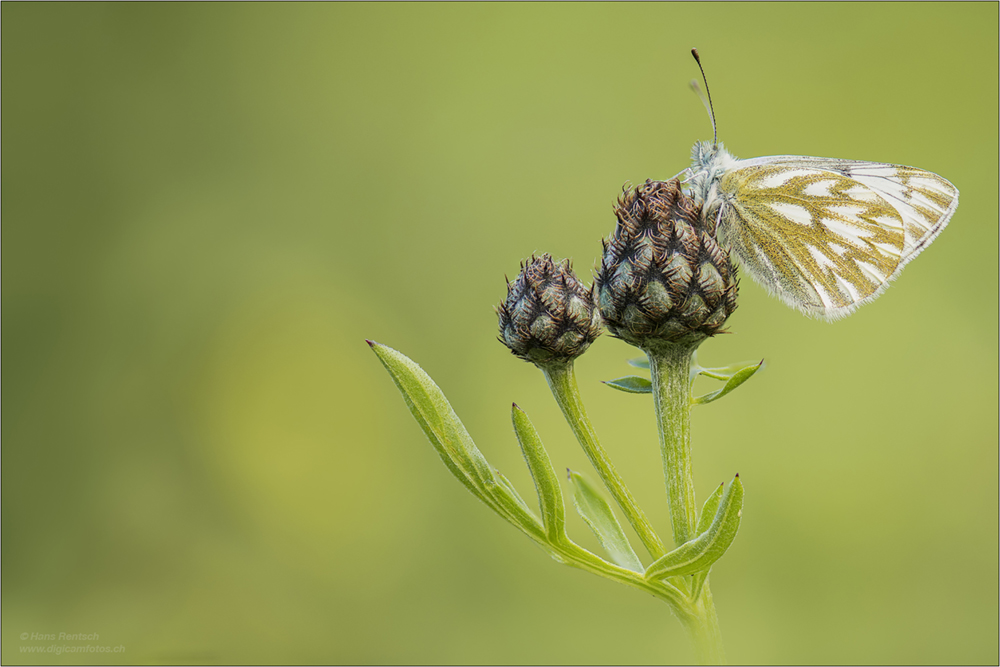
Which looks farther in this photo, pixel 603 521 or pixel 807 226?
pixel 807 226

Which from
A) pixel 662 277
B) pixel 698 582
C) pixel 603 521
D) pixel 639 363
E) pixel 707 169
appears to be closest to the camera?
pixel 698 582

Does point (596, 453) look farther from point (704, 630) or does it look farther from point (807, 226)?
point (807, 226)

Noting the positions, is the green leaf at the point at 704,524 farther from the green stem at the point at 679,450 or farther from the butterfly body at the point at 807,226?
the butterfly body at the point at 807,226

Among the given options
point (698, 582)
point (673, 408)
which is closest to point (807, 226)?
point (673, 408)

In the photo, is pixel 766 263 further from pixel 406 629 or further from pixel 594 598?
pixel 406 629

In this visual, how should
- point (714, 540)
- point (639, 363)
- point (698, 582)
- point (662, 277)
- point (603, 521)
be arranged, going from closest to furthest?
point (714, 540) → point (698, 582) → point (662, 277) → point (603, 521) → point (639, 363)

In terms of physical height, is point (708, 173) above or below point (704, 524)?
above

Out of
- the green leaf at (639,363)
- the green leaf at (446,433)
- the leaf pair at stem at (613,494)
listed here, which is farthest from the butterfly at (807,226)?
the green leaf at (446,433)
